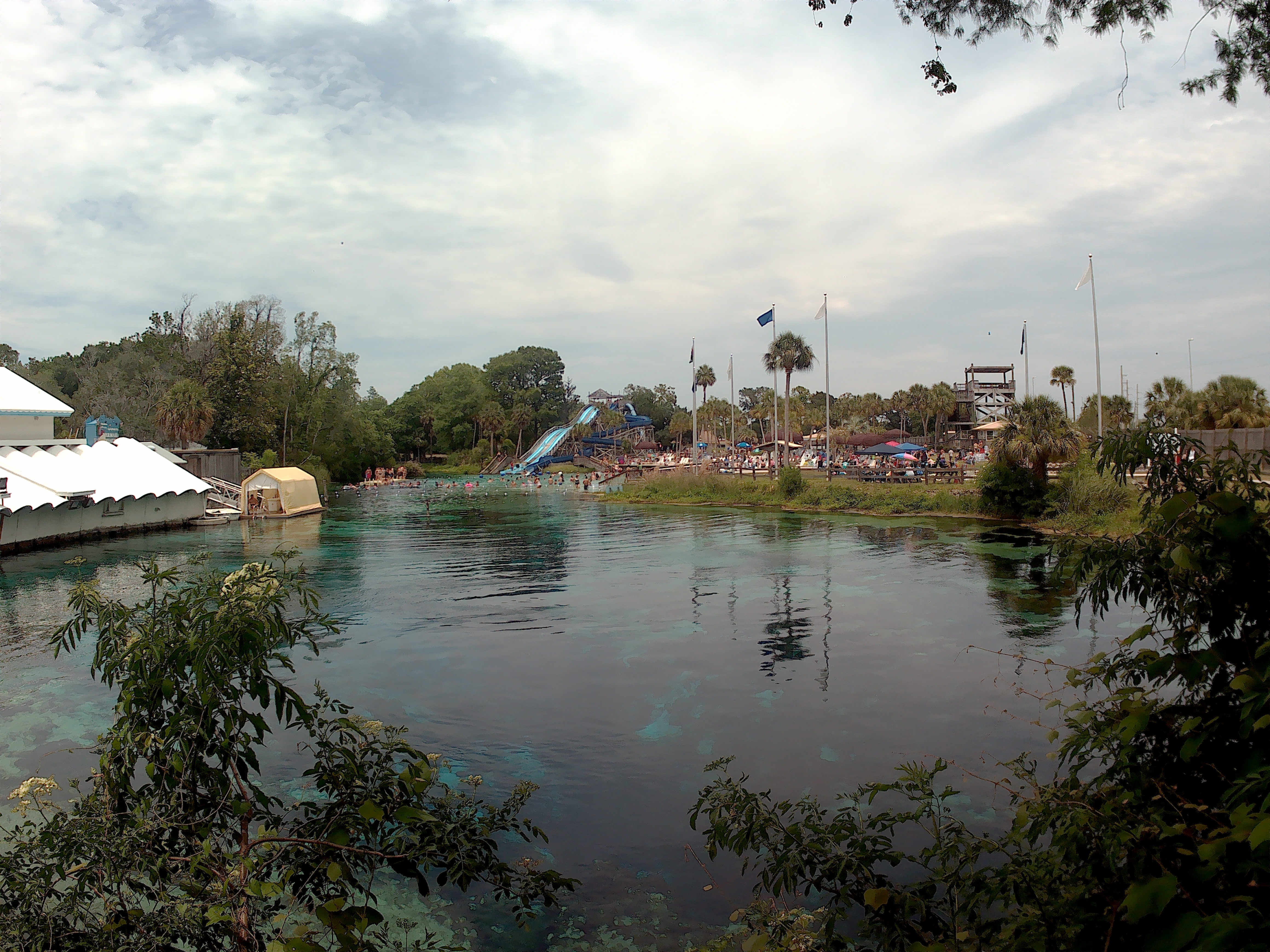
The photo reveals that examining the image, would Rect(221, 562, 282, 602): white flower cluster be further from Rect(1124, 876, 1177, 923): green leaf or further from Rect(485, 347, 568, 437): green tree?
Rect(485, 347, 568, 437): green tree

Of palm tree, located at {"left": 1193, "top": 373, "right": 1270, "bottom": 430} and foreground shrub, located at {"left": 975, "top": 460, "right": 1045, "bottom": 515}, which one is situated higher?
palm tree, located at {"left": 1193, "top": 373, "right": 1270, "bottom": 430}

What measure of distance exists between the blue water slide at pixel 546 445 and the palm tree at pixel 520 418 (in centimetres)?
356

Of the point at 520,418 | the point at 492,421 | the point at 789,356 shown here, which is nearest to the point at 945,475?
the point at 789,356

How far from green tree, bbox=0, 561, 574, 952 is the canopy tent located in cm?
3826

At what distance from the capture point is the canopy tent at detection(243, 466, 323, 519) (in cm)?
3925

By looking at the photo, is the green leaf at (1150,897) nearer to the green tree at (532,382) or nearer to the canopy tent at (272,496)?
the canopy tent at (272,496)

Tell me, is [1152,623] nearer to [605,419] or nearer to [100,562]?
[100,562]

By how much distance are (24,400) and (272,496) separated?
11.4m

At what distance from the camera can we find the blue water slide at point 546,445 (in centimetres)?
8794

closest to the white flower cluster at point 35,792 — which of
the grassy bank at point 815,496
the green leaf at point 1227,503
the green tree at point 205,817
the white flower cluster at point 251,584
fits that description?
the green tree at point 205,817

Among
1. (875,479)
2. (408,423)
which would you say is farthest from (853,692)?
(408,423)

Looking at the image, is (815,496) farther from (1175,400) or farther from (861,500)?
(1175,400)

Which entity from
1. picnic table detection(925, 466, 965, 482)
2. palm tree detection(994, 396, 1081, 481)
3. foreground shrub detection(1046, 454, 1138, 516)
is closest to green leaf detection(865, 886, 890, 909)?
foreground shrub detection(1046, 454, 1138, 516)

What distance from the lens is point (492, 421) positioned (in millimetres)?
100062
